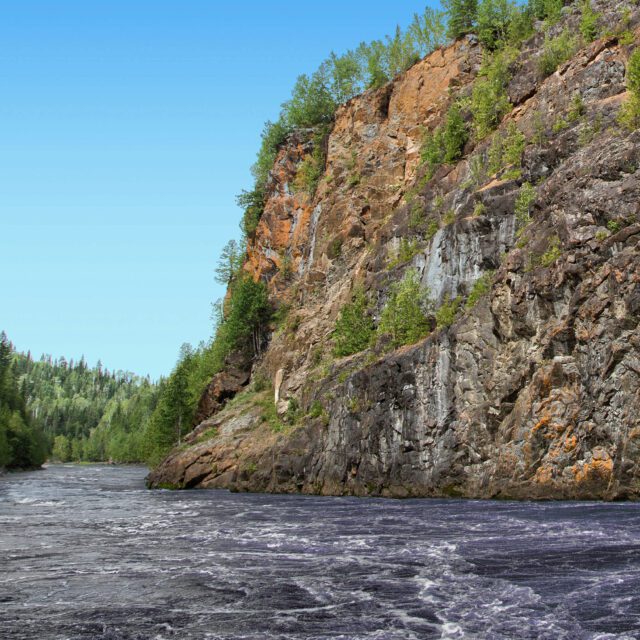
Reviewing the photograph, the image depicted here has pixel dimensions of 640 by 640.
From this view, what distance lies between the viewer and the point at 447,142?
6469cm

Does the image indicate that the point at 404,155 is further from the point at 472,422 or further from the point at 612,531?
the point at 612,531

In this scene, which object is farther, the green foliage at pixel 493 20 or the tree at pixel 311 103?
the tree at pixel 311 103

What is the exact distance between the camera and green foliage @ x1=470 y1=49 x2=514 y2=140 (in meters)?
61.5

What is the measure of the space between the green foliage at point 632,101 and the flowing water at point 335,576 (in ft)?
78.9

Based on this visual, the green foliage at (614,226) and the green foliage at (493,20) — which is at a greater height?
the green foliage at (493,20)

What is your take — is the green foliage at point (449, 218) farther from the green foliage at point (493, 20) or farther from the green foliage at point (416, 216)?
the green foliage at point (493, 20)

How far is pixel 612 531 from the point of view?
958 inches

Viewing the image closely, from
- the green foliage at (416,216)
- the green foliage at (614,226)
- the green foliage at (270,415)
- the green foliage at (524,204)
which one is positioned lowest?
the green foliage at (270,415)

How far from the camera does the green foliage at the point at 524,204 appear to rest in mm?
46500

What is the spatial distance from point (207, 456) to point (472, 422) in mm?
31234

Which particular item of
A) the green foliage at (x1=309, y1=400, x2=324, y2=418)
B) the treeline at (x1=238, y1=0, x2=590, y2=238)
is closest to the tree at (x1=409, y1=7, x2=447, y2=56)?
the treeline at (x1=238, y1=0, x2=590, y2=238)

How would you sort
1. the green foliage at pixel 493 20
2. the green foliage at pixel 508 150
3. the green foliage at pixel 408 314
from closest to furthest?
the green foliage at pixel 408 314, the green foliage at pixel 508 150, the green foliage at pixel 493 20

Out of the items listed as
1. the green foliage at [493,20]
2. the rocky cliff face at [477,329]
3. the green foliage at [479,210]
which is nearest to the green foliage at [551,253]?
the rocky cliff face at [477,329]

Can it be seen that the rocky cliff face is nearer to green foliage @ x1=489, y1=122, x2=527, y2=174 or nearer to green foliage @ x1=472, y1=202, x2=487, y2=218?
green foliage @ x1=472, y1=202, x2=487, y2=218
